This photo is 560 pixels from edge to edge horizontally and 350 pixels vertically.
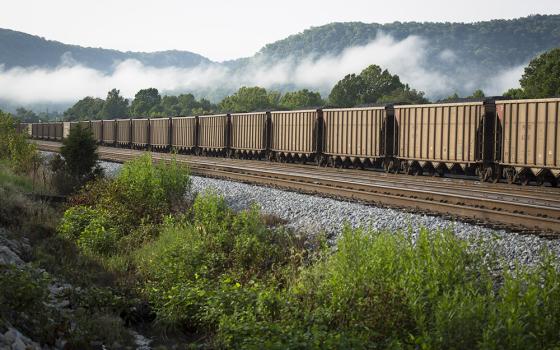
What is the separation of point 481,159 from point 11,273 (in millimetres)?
17244

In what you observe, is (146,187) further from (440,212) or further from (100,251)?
(440,212)

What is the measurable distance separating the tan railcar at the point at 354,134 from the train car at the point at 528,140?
244 inches

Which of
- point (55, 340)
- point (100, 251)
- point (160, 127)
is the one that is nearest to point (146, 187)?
point (100, 251)

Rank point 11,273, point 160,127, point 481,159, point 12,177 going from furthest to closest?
point 160,127 < point 481,159 < point 12,177 < point 11,273

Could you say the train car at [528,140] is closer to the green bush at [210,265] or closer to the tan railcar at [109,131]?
the green bush at [210,265]

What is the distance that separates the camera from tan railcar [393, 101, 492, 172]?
67.8 feet

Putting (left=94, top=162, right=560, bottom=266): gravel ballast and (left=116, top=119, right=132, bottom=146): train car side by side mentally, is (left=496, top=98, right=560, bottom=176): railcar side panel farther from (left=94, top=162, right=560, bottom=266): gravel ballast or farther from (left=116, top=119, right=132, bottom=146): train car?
(left=116, top=119, right=132, bottom=146): train car

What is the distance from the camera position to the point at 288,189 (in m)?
17.5

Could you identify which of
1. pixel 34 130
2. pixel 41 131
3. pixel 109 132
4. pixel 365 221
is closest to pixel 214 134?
→ pixel 109 132

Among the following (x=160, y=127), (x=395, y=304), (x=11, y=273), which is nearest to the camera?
(x=395, y=304)

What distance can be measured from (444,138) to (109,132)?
4557cm

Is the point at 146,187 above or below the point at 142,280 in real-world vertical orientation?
above

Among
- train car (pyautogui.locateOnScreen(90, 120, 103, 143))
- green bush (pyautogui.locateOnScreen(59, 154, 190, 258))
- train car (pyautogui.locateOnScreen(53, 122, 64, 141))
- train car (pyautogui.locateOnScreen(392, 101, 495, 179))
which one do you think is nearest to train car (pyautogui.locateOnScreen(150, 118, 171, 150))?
train car (pyautogui.locateOnScreen(90, 120, 103, 143))

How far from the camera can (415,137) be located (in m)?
23.3
